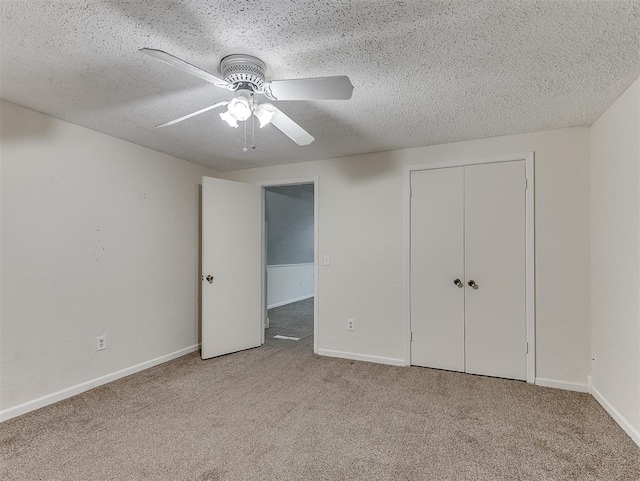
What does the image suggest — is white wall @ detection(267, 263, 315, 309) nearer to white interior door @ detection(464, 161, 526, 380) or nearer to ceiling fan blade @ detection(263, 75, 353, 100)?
white interior door @ detection(464, 161, 526, 380)

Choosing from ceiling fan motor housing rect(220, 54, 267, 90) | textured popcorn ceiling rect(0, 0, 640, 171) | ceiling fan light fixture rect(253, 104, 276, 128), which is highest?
textured popcorn ceiling rect(0, 0, 640, 171)

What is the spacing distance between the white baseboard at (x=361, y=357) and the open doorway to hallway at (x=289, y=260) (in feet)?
2.72

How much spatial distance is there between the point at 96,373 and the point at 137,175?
1.77 metres

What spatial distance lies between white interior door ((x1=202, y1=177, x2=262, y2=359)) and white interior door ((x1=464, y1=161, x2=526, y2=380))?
2275 millimetres

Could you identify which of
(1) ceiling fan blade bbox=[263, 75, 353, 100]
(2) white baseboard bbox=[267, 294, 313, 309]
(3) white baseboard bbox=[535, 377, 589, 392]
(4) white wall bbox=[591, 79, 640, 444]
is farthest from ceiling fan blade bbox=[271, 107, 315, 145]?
Result: (2) white baseboard bbox=[267, 294, 313, 309]

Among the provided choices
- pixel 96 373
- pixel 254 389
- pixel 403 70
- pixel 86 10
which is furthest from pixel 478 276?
pixel 96 373

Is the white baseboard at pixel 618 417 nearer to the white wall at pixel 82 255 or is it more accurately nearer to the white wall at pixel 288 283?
the white wall at pixel 82 255

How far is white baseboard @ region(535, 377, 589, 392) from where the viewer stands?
2658mm

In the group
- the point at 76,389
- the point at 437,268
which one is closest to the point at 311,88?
the point at 437,268

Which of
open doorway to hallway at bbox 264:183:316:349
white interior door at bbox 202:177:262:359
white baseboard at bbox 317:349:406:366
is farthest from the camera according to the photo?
open doorway to hallway at bbox 264:183:316:349

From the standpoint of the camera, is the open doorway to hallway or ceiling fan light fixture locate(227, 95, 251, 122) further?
the open doorway to hallway

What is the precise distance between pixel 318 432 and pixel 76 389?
1964mm

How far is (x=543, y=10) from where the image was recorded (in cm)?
137

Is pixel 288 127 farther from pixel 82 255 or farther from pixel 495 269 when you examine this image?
pixel 495 269
